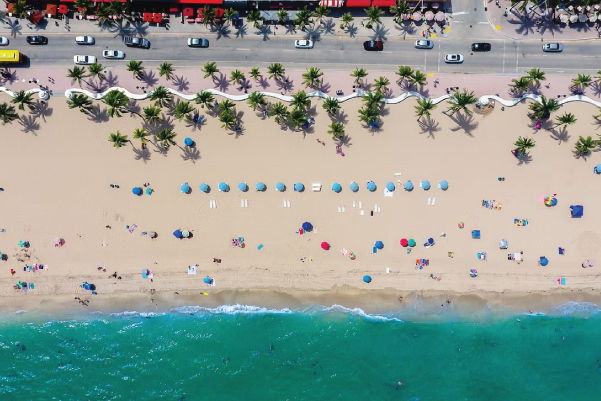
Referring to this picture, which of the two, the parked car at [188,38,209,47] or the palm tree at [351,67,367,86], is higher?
the parked car at [188,38,209,47]

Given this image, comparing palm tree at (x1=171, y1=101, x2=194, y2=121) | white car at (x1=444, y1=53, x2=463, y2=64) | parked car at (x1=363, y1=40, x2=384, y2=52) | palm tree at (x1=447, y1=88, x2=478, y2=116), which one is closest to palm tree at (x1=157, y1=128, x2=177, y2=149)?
palm tree at (x1=171, y1=101, x2=194, y2=121)

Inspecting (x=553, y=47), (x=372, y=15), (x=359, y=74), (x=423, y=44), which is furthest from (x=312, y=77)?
(x=553, y=47)

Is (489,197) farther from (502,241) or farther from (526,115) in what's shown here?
(526,115)

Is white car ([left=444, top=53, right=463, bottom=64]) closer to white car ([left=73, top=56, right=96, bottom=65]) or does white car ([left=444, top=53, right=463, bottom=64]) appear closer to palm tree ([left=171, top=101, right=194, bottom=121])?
palm tree ([left=171, top=101, right=194, bottom=121])

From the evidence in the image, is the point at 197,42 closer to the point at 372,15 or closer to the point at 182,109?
the point at 182,109

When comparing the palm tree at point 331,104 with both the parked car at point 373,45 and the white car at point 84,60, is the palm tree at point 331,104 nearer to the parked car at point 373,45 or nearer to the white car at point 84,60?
the parked car at point 373,45

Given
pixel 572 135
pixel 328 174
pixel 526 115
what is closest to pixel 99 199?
pixel 328 174

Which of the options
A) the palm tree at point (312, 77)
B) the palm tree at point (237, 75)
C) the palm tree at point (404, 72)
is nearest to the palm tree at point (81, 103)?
the palm tree at point (237, 75)
